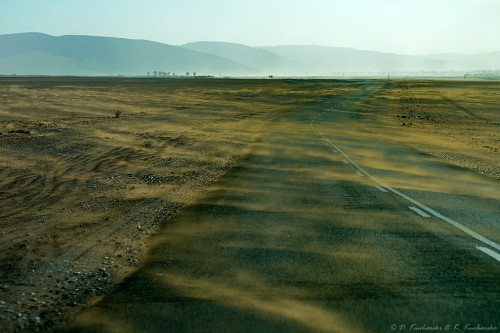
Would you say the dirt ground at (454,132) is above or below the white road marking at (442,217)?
below

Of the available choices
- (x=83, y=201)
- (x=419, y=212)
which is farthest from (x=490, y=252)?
(x=83, y=201)

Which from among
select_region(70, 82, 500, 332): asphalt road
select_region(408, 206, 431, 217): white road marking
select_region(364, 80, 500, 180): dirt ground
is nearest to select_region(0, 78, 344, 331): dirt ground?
select_region(70, 82, 500, 332): asphalt road

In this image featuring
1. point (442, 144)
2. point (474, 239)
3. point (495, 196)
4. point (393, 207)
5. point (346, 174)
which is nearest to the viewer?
point (474, 239)

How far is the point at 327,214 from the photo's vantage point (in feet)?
31.8

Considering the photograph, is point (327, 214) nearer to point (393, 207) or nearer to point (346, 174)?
point (393, 207)

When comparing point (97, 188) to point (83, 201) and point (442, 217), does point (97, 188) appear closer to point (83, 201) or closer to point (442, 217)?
point (83, 201)

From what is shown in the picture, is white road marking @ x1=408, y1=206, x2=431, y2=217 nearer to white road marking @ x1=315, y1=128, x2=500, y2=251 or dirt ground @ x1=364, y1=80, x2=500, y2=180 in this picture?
white road marking @ x1=315, y1=128, x2=500, y2=251

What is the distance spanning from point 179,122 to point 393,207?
78.5ft

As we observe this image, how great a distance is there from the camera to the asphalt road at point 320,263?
505 centimetres

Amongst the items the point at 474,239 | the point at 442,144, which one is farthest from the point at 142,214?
the point at 442,144

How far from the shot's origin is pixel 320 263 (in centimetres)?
677

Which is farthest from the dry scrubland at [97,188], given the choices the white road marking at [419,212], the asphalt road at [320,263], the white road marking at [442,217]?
the white road marking at [419,212]

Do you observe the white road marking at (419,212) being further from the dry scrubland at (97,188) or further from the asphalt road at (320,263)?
the dry scrubland at (97,188)

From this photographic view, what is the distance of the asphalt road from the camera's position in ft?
16.6
